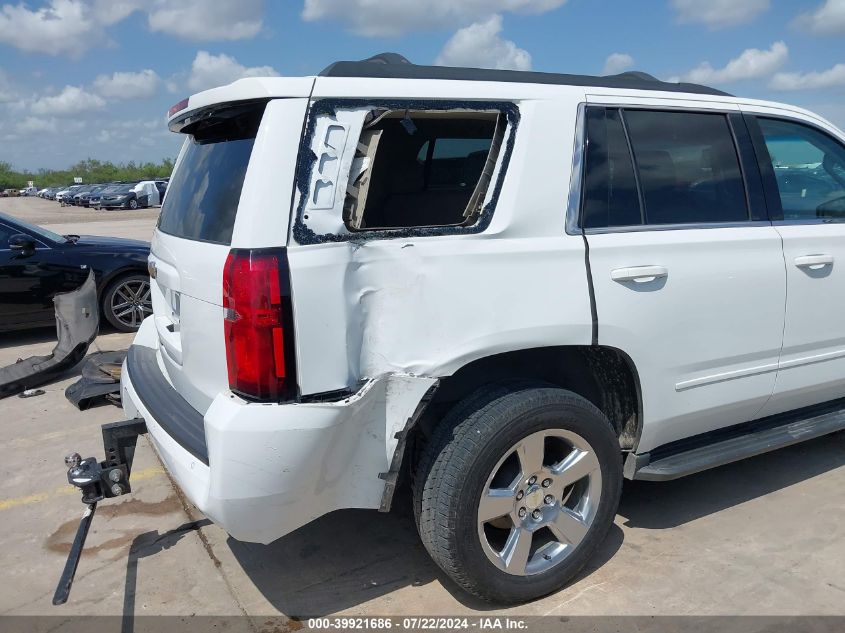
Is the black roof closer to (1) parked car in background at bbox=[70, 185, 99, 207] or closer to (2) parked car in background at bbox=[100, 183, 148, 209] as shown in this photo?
(2) parked car in background at bbox=[100, 183, 148, 209]

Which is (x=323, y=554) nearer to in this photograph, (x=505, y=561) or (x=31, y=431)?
(x=505, y=561)

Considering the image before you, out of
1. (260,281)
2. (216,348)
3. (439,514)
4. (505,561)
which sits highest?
(260,281)

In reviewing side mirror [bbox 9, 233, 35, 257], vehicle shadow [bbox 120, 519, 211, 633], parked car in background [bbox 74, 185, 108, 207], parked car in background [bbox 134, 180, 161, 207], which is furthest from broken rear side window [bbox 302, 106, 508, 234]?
parked car in background [bbox 74, 185, 108, 207]

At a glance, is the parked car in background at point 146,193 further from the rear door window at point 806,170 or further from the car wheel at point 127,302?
the rear door window at point 806,170

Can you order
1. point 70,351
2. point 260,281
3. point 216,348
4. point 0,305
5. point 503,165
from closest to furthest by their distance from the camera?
point 260,281 → point 216,348 → point 503,165 → point 70,351 → point 0,305

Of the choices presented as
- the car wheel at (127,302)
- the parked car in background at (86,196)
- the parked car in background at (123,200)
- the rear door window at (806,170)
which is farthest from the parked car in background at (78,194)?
the rear door window at (806,170)

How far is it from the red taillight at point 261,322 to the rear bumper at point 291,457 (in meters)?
0.08

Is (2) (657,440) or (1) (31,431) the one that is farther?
(1) (31,431)

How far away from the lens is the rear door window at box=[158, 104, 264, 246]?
2580 mm

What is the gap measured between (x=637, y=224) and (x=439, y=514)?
143 centimetres

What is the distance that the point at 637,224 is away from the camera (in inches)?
118

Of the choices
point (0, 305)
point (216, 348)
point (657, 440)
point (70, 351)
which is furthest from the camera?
point (0, 305)

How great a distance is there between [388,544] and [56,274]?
5280mm

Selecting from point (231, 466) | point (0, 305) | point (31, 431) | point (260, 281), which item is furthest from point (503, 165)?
point (0, 305)
